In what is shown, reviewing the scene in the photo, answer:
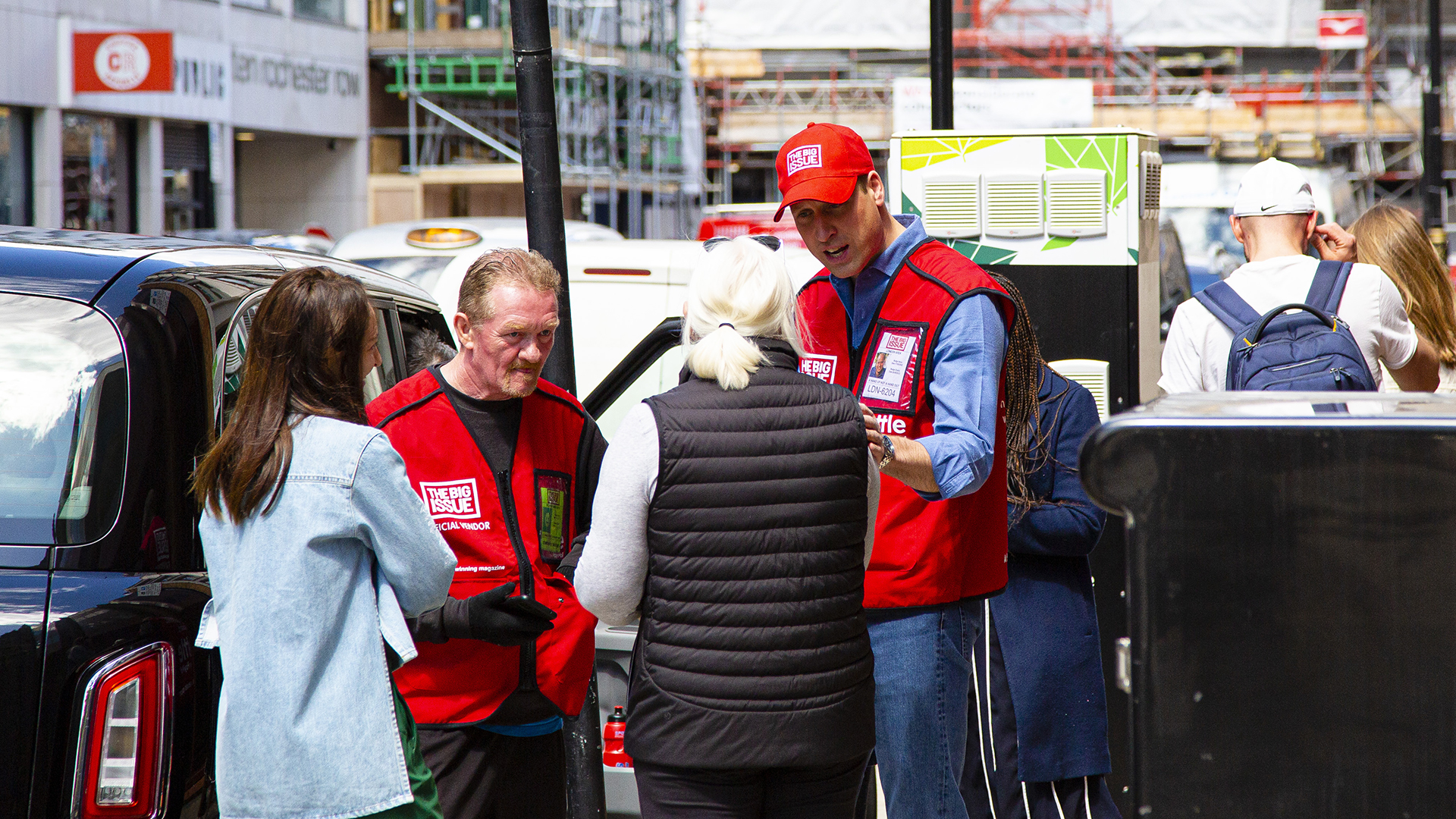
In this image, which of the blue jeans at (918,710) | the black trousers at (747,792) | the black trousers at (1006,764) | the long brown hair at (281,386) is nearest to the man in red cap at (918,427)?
the blue jeans at (918,710)

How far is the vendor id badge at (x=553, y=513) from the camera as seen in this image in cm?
317

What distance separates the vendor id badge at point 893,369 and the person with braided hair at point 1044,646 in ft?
1.91

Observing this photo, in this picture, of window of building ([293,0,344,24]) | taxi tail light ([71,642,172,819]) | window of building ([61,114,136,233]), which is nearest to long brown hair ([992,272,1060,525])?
taxi tail light ([71,642,172,819])

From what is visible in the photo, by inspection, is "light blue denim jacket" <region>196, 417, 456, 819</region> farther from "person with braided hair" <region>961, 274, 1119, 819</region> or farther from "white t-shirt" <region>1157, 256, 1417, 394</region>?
"white t-shirt" <region>1157, 256, 1417, 394</region>

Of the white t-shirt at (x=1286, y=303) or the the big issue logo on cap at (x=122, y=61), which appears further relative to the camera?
the the big issue logo on cap at (x=122, y=61)

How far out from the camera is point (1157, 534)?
181 centimetres

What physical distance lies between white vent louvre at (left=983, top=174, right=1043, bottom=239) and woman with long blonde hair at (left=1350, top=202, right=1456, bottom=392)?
1047 mm

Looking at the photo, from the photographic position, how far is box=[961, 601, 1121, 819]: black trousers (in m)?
3.94

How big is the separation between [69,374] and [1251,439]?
7.14 feet

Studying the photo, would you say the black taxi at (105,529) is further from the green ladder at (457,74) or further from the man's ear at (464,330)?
the green ladder at (457,74)

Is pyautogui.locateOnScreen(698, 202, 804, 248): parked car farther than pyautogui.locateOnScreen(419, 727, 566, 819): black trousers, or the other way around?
pyautogui.locateOnScreen(698, 202, 804, 248): parked car

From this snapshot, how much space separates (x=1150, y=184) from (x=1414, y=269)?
0.92m

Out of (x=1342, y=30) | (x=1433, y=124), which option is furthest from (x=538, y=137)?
(x=1342, y=30)

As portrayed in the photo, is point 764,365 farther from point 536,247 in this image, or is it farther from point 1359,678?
point 536,247
